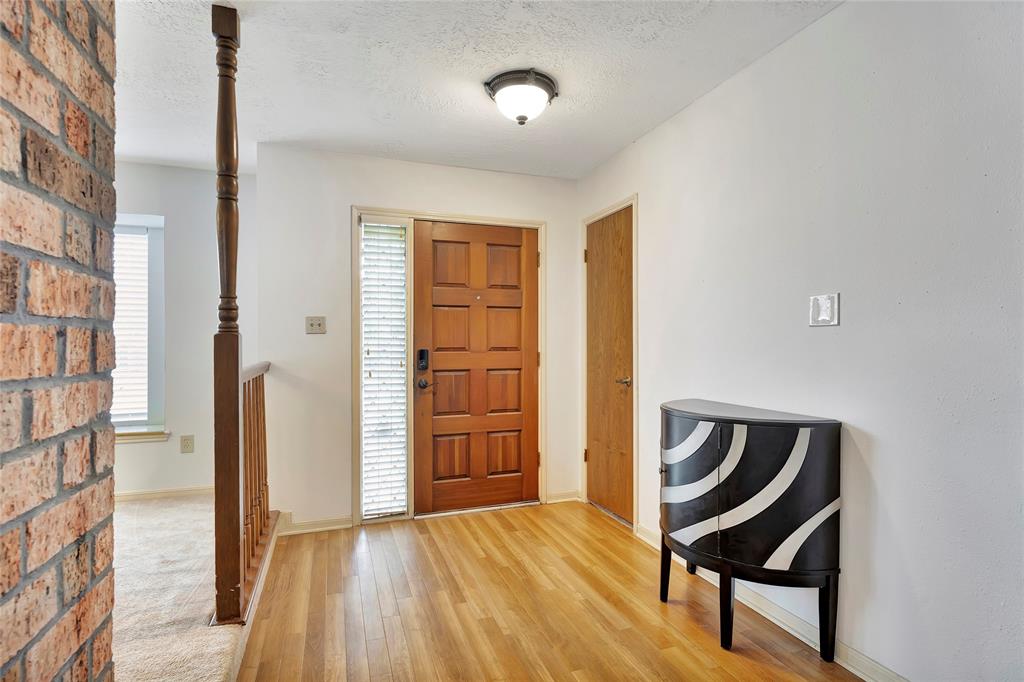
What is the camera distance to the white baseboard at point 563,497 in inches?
149

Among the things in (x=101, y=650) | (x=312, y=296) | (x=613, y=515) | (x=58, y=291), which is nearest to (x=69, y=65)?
(x=58, y=291)

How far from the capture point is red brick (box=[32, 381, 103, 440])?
739mm

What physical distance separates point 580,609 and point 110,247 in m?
2.13

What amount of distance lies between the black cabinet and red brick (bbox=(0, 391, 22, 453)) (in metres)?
1.96

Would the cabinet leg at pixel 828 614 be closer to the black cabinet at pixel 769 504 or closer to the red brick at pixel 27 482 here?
the black cabinet at pixel 769 504

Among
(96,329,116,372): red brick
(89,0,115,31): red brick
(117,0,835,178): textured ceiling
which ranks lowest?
(96,329,116,372): red brick

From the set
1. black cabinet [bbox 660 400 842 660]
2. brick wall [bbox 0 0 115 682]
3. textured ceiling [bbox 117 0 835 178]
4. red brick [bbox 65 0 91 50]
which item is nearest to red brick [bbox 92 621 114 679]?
brick wall [bbox 0 0 115 682]

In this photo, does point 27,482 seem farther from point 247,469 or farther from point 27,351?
point 247,469

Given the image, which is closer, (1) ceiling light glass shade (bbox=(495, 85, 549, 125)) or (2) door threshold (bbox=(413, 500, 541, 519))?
(1) ceiling light glass shade (bbox=(495, 85, 549, 125))

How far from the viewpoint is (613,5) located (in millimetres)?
1888

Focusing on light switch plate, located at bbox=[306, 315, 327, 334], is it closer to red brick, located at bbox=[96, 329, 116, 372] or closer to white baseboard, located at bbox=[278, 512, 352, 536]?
white baseboard, located at bbox=[278, 512, 352, 536]

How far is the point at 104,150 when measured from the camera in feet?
3.10

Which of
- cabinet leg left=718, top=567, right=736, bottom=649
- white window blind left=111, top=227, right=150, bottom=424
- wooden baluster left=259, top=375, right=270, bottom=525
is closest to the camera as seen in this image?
cabinet leg left=718, top=567, right=736, bottom=649

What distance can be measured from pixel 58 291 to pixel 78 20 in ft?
1.45
